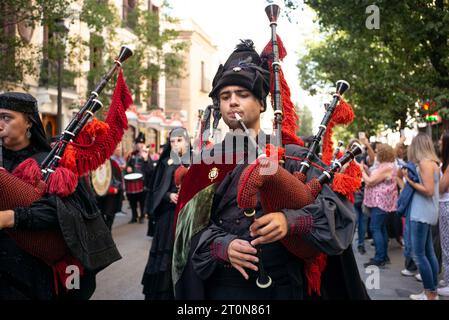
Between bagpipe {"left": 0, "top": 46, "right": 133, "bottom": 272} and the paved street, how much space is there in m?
2.69

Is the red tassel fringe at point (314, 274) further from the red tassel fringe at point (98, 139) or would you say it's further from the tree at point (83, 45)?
the tree at point (83, 45)

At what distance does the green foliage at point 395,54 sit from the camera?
7.86 m

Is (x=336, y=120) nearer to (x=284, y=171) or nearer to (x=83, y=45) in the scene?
(x=284, y=171)

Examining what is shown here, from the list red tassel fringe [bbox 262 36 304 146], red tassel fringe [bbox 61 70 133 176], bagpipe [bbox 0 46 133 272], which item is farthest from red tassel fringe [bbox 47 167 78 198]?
red tassel fringe [bbox 262 36 304 146]

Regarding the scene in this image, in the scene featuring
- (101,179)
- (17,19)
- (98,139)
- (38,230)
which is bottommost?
(101,179)

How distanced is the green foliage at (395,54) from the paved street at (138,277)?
2.68m

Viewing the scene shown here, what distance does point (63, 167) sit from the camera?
316 cm

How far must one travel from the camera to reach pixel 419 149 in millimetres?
5832

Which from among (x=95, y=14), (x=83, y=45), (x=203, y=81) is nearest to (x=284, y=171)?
(x=95, y=14)

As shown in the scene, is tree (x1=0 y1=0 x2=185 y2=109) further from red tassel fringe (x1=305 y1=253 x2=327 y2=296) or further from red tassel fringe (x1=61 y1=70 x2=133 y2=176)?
red tassel fringe (x1=305 y1=253 x2=327 y2=296)

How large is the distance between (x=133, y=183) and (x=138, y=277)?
19.4 feet

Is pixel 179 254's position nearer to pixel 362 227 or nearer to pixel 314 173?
pixel 314 173

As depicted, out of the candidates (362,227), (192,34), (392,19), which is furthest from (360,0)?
(192,34)
